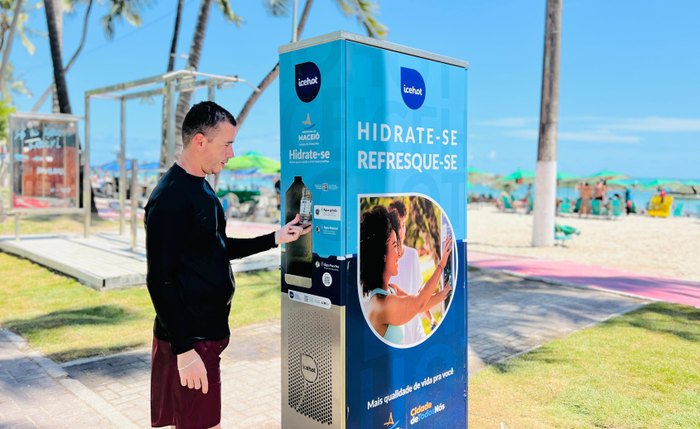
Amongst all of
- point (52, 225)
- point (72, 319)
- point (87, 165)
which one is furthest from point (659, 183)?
point (72, 319)

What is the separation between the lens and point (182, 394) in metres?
2.55

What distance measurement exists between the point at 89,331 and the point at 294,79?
4325mm

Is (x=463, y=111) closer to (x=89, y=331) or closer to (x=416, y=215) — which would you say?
(x=416, y=215)

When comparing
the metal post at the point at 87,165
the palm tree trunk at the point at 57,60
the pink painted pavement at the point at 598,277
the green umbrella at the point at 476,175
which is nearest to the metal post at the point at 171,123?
the metal post at the point at 87,165

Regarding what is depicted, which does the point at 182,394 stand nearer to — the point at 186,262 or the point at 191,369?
the point at 191,369

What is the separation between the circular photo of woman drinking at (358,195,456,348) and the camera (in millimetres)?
3021

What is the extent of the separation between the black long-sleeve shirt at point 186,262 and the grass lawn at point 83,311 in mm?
3332

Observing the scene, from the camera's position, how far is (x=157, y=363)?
8.89ft

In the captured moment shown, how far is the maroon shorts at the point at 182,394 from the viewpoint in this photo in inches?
100

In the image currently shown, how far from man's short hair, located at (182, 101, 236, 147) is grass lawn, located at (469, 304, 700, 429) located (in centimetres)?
270

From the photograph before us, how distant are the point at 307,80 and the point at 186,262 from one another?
1.15 metres

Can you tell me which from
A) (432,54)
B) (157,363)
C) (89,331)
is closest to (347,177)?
(432,54)

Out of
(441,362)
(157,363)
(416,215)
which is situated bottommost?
(441,362)

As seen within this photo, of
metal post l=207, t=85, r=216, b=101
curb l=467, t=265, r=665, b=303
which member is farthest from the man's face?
curb l=467, t=265, r=665, b=303
